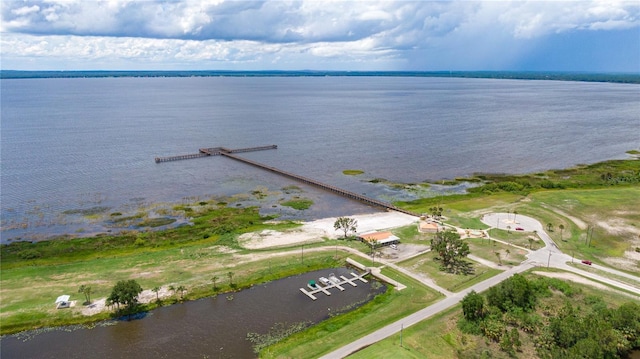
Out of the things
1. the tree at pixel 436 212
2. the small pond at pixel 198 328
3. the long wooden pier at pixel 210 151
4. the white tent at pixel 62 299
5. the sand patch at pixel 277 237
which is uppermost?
the long wooden pier at pixel 210 151

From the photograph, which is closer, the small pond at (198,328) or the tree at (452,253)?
the small pond at (198,328)

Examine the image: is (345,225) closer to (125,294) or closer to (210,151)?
(125,294)

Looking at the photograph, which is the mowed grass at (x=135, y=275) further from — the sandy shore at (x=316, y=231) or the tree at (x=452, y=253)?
the tree at (x=452, y=253)

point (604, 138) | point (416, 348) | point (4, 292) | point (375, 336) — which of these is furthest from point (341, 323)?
point (604, 138)

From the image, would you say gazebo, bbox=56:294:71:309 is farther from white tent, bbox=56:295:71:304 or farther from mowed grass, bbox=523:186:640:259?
mowed grass, bbox=523:186:640:259

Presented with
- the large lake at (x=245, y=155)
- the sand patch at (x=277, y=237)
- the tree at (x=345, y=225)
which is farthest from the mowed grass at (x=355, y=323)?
the large lake at (x=245, y=155)

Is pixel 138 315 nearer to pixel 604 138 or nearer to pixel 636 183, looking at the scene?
pixel 636 183
